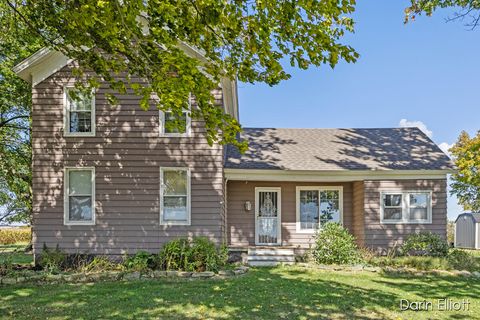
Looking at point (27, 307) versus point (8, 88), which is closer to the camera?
point (27, 307)

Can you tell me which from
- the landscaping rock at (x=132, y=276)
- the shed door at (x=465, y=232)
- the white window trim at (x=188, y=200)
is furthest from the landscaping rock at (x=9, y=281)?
the shed door at (x=465, y=232)

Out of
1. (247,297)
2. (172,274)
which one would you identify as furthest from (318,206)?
(247,297)

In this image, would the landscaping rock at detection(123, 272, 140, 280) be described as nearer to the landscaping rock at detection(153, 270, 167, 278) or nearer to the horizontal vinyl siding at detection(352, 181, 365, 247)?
the landscaping rock at detection(153, 270, 167, 278)

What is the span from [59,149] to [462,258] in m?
11.9

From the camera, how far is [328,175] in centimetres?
1275

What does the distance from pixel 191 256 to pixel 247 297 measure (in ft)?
10.9

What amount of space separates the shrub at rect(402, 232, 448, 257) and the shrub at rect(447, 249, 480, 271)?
0.95ft

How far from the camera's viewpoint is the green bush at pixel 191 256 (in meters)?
9.70

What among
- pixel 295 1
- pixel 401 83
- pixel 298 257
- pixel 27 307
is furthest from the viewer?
pixel 401 83

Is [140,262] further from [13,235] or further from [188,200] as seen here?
[13,235]

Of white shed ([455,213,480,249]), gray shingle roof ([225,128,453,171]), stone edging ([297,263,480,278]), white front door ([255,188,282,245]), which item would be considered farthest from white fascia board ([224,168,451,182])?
white shed ([455,213,480,249])

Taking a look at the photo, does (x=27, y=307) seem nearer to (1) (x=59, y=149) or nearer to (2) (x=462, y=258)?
(1) (x=59, y=149)

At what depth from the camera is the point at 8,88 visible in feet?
49.2

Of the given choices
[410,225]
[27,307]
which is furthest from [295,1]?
[410,225]
